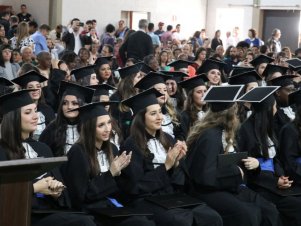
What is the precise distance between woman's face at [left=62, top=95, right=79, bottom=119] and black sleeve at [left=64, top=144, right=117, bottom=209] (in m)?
1.09

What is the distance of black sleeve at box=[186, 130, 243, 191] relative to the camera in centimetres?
620

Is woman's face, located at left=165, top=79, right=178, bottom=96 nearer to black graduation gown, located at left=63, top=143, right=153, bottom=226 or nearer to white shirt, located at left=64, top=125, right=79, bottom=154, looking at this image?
white shirt, located at left=64, top=125, right=79, bottom=154

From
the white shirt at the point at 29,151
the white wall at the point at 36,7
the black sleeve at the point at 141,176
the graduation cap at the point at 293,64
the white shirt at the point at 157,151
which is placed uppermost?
the white wall at the point at 36,7

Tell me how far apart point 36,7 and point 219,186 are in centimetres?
1887

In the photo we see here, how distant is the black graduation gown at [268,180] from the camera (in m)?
6.64

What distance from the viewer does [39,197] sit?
5570mm

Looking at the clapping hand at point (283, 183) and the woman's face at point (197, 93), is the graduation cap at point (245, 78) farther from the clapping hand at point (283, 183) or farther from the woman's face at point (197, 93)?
the clapping hand at point (283, 183)

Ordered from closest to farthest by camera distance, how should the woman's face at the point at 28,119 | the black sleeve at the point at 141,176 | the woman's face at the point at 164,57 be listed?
1. the woman's face at the point at 28,119
2. the black sleeve at the point at 141,176
3. the woman's face at the point at 164,57

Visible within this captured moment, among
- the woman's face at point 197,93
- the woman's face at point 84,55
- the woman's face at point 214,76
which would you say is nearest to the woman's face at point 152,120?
the woman's face at point 197,93

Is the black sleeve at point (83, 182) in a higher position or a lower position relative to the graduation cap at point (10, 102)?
lower

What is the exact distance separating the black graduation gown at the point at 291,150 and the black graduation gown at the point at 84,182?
207 centimetres

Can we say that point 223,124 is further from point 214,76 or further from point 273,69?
point 273,69

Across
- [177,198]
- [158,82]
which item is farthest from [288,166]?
[158,82]

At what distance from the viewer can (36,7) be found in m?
24.0
